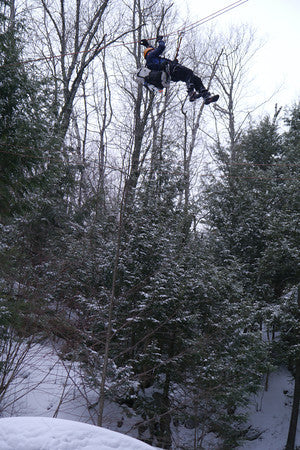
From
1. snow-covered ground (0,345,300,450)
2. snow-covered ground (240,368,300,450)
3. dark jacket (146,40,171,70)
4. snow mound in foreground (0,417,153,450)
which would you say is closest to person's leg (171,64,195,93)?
dark jacket (146,40,171,70)

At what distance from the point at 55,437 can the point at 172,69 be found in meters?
6.00

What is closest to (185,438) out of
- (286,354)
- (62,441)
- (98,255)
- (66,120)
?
(286,354)

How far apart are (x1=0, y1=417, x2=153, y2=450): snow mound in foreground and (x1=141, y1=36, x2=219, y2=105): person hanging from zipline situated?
5.77 meters

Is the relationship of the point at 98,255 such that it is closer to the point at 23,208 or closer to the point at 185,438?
the point at 23,208

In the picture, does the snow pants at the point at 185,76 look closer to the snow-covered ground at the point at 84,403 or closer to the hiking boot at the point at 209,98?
the hiking boot at the point at 209,98

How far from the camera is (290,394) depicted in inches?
463

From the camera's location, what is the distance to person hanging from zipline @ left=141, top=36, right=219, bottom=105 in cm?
628

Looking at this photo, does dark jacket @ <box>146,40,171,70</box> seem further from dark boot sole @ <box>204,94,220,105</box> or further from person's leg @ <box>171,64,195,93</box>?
dark boot sole @ <box>204,94,220,105</box>

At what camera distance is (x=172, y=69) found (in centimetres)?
645

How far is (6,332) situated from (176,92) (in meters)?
13.5

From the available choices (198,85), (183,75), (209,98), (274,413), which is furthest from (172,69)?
(274,413)

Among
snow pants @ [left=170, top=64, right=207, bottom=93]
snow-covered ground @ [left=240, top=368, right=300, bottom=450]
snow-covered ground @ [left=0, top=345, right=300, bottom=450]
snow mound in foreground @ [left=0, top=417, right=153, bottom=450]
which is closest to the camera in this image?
snow mound in foreground @ [left=0, top=417, right=153, bottom=450]

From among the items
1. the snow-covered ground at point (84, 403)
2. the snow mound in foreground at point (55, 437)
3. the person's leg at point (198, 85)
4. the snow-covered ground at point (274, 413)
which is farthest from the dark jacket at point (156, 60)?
the snow-covered ground at point (274, 413)

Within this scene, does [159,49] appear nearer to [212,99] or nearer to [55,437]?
[212,99]
